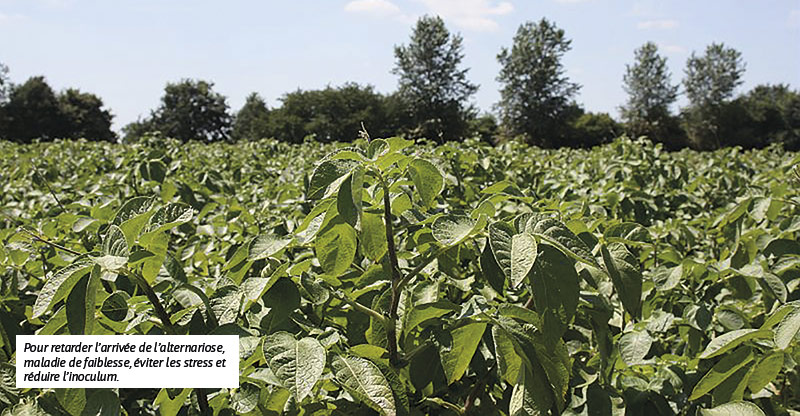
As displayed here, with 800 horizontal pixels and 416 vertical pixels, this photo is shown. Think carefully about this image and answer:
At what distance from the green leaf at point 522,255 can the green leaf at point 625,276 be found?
238mm

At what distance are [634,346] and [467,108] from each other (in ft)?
179

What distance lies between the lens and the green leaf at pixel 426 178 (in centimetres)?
115

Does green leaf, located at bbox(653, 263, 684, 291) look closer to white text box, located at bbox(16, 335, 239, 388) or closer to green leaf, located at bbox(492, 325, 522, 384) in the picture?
green leaf, located at bbox(492, 325, 522, 384)

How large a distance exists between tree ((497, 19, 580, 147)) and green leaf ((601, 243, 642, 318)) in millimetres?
58111

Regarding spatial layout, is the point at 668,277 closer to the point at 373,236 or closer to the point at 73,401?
the point at 373,236

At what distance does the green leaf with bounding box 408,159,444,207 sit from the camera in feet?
3.77

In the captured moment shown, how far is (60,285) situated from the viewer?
0.93 meters

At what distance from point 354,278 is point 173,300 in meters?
0.46

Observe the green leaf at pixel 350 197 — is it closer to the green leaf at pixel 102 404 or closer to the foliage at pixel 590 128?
the green leaf at pixel 102 404

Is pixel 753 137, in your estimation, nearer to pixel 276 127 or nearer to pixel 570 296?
pixel 276 127

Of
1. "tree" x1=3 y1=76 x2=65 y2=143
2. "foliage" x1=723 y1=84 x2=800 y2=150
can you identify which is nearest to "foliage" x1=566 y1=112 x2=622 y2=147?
"foliage" x1=723 y1=84 x2=800 y2=150

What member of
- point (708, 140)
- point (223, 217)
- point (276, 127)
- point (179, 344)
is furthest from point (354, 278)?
point (708, 140)

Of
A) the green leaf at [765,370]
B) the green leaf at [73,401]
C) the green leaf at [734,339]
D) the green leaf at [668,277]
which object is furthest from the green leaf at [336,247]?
the green leaf at [668,277]

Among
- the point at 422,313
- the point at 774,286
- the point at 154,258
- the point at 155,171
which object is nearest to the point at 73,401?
the point at 154,258
